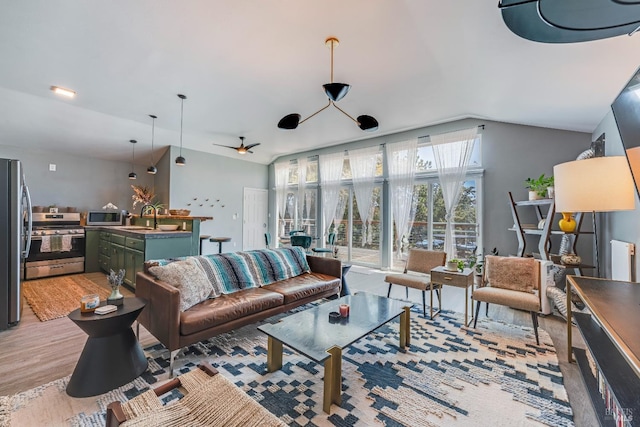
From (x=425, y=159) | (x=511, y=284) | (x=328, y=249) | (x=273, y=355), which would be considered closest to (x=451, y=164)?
(x=425, y=159)

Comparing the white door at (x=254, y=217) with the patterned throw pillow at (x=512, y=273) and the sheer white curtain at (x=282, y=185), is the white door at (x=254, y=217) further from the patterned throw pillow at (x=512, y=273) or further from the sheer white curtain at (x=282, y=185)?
the patterned throw pillow at (x=512, y=273)

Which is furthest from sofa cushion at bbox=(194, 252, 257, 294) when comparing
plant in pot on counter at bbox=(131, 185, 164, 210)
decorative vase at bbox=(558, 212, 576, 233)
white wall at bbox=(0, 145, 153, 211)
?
white wall at bbox=(0, 145, 153, 211)

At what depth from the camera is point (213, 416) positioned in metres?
1.29

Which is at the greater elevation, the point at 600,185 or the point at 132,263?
the point at 600,185

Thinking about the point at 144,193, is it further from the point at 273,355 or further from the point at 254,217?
the point at 273,355

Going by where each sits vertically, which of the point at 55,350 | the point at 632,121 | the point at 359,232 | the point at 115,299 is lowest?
the point at 55,350

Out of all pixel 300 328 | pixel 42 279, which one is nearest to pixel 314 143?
pixel 300 328

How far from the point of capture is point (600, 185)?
228 cm

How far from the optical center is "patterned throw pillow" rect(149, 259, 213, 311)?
2387 millimetres

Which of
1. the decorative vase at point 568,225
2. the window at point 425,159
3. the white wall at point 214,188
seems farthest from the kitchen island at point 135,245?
the decorative vase at point 568,225

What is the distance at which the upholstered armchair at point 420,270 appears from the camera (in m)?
3.44

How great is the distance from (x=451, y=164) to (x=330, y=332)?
14.5 feet

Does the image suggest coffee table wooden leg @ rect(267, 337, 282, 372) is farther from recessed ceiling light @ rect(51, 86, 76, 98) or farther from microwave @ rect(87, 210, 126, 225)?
microwave @ rect(87, 210, 126, 225)

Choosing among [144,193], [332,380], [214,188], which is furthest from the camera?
[214,188]
